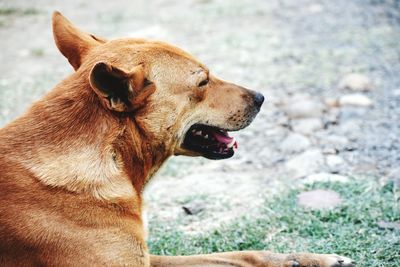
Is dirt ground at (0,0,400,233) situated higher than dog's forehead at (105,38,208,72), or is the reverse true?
dog's forehead at (105,38,208,72)

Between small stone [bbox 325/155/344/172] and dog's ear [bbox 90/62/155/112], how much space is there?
2229 mm

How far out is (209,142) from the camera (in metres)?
3.62

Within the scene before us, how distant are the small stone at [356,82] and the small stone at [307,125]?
906mm

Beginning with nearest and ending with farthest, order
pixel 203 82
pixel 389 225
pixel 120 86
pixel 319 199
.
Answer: pixel 120 86 → pixel 203 82 → pixel 389 225 → pixel 319 199

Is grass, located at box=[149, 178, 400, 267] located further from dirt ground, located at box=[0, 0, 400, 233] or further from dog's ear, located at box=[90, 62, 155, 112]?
dog's ear, located at box=[90, 62, 155, 112]

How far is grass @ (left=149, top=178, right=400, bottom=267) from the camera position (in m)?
3.64

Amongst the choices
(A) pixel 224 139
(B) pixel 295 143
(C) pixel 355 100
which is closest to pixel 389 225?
(A) pixel 224 139

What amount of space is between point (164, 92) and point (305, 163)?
209 centimetres

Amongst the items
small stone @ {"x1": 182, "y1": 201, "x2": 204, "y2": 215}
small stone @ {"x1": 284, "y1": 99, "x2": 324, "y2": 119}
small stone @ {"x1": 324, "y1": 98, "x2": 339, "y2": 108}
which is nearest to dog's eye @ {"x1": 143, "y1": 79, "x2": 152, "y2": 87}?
small stone @ {"x1": 182, "y1": 201, "x2": 204, "y2": 215}

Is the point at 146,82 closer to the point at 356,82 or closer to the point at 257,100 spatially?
the point at 257,100

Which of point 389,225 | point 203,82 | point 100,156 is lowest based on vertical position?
point 389,225

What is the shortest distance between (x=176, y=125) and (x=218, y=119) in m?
0.35

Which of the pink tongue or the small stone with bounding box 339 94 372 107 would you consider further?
the small stone with bounding box 339 94 372 107

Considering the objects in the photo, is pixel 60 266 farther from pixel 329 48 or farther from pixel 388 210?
pixel 329 48
